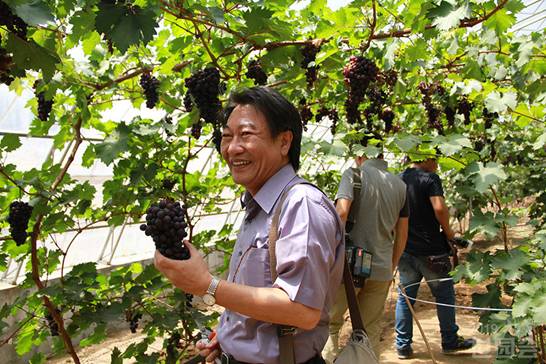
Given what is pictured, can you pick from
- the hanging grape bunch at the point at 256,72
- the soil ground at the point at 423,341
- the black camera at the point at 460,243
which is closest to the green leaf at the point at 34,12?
the hanging grape bunch at the point at 256,72

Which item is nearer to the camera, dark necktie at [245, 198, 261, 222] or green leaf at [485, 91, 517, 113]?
dark necktie at [245, 198, 261, 222]

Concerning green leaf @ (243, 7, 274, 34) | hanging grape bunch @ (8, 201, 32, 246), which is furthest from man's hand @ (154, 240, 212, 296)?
hanging grape bunch @ (8, 201, 32, 246)

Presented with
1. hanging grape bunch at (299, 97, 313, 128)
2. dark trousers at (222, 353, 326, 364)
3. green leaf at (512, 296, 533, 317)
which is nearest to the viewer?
dark trousers at (222, 353, 326, 364)

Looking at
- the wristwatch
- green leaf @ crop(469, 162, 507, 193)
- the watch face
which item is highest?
green leaf @ crop(469, 162, 507, 193)

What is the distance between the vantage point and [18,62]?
3.67ft

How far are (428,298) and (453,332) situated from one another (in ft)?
8.15

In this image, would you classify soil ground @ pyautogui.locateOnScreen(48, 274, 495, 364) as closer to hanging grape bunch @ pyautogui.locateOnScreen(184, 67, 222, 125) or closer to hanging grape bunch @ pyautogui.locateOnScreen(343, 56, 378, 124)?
hanging grape bunch @ pyautogui.locateOnScreen(343, 56, 378, 124)

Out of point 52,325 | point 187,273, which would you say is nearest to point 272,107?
point 187,273

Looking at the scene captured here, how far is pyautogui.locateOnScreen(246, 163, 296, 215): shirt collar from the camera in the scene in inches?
55.9

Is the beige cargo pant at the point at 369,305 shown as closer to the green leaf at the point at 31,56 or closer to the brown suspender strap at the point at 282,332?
the brown suspender strap at the point at 282,332

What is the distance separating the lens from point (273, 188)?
4.74 ft

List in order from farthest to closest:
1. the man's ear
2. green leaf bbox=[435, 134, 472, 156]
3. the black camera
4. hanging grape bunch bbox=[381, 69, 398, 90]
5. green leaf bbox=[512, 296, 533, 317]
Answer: the black camera, hanging grape bunch bbox=[381, 69, 398, 90], green leaf bbox=[435, 134, 472, 156], green leaf bbox=[512, 296, 533, 317], the man's ear

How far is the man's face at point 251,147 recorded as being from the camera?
1.44 metres

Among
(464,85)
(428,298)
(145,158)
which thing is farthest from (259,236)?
(428,298)
